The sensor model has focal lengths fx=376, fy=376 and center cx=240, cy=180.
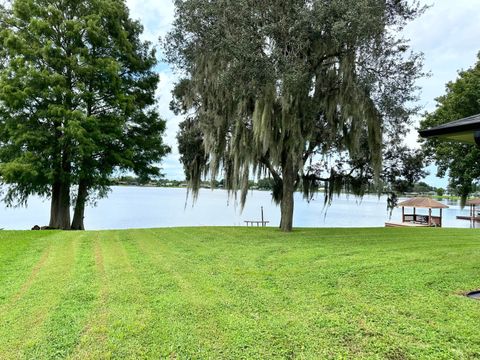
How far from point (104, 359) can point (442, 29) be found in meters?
12.6

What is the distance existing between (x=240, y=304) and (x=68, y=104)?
10.2 m

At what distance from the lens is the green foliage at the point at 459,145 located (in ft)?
48.9

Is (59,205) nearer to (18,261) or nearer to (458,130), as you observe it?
(18,261)

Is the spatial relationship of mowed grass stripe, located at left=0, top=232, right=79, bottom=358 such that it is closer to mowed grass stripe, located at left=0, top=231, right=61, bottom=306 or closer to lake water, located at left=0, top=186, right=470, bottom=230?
mowed grass stripe, located at left=0, top=231, right=61, bottom=306

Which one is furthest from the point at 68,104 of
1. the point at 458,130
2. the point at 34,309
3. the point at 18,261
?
the point at 458,130

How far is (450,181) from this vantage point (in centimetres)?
1661

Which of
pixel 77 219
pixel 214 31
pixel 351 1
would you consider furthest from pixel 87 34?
pixel 351 1

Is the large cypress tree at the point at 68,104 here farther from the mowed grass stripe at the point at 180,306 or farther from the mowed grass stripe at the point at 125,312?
the mowed grass stripe at the point at 125,312

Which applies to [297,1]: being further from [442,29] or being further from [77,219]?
[77,219]

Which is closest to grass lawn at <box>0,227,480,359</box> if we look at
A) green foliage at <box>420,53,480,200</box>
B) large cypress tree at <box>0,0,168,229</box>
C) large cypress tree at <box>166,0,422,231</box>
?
→ large cypress tree at <box>166,0,422,231</box>

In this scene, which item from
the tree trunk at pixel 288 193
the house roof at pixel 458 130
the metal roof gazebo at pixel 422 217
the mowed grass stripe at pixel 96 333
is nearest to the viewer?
the mowed grass stripe at pixel 96 333

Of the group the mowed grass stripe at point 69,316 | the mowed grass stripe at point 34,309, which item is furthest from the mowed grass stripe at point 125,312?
the mowed grass stripe at point 34,309

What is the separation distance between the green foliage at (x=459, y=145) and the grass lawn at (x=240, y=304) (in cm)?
1004

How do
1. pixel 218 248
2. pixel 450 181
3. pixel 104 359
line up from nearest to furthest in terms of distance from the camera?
pixel 104 359
pixel 218 248
pixel 450 181
